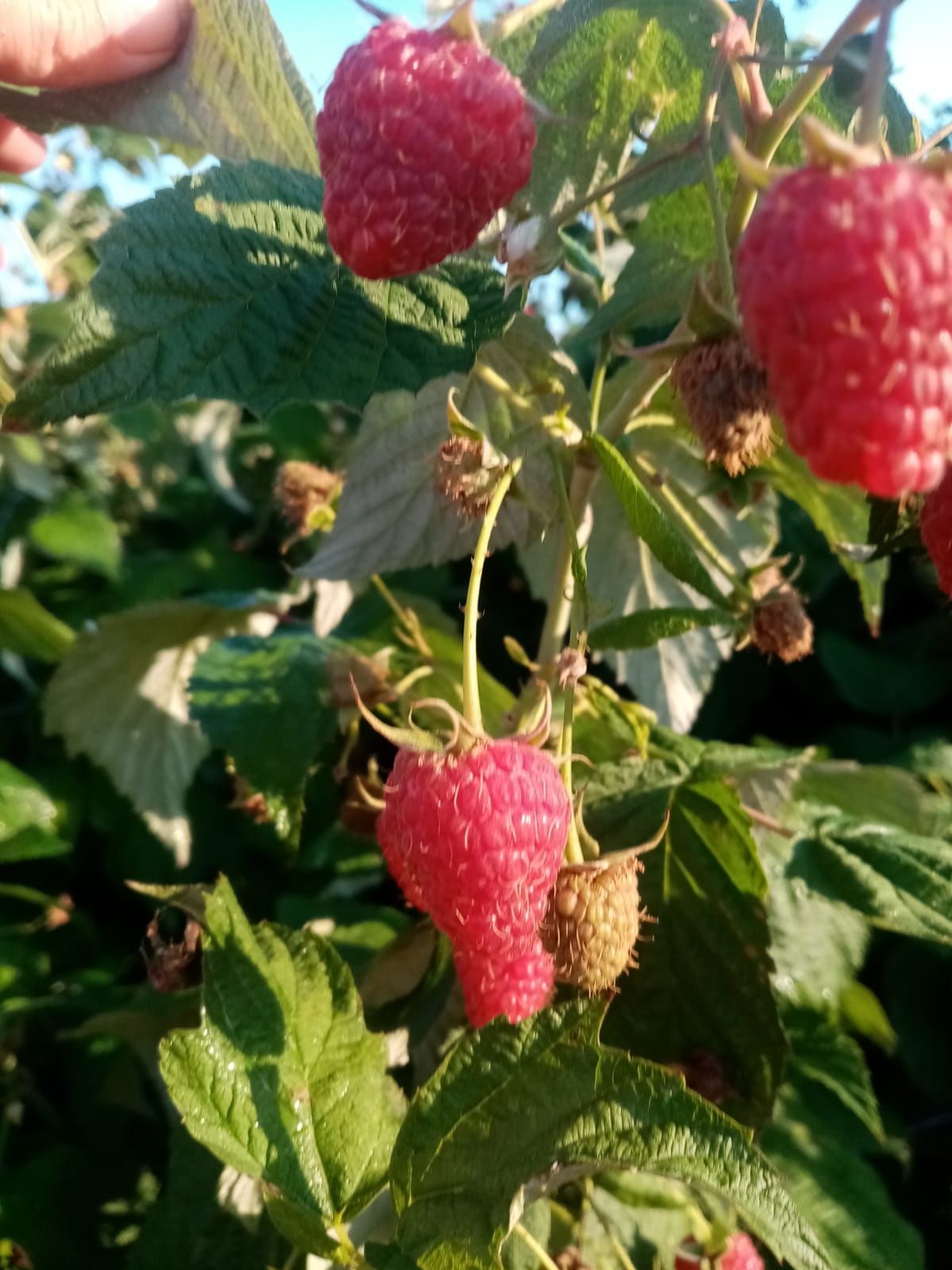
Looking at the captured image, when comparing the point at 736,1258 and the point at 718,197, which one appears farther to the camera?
the point at 736,1258

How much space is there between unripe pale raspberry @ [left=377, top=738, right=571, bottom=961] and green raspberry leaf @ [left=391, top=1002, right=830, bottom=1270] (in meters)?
0.06

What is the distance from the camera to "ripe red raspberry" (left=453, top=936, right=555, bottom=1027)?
23.5 inches

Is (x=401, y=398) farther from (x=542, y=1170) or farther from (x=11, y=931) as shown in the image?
(x=11, y=931)

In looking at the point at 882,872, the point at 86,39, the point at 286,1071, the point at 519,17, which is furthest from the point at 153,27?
the point at 882,872

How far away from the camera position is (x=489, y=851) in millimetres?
563

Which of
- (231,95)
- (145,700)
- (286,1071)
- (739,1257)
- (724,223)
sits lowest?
(739,1257)

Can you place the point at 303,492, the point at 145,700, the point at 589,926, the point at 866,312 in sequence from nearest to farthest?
the point at 866,312 < the point at 589,926 < the point at 303,492 < the point at 145,700

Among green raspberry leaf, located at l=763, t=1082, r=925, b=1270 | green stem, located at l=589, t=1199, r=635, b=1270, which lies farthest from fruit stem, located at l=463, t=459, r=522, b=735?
green raspberry leaf, located at l=763, t=1082, r=925, b=1270

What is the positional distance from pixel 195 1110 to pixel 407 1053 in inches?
10.4

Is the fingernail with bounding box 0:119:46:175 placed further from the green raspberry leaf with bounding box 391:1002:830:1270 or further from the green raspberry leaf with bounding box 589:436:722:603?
the green raspberry leaf with bounding box 391:1002:830:1270

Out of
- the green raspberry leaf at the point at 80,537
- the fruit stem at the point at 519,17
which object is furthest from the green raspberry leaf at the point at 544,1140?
the green raspberry leaf at the point at 80,537

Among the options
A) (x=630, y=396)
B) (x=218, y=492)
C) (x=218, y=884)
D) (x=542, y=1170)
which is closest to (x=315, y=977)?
(x=218, y=884)

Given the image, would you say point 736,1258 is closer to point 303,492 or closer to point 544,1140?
point 544,1140

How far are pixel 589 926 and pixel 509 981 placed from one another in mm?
58
